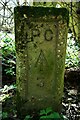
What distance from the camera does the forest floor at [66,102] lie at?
2494 mm

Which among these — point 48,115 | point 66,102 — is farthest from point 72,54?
point 48,115

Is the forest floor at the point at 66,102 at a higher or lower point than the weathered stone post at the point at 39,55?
lower

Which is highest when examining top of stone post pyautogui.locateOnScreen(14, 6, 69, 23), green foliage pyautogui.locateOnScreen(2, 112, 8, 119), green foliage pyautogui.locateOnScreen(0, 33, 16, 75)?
top of stone post pyautogui.locateOnScreen(14, 6, 69, 23)

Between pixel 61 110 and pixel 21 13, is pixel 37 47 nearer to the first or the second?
pixel 21 13

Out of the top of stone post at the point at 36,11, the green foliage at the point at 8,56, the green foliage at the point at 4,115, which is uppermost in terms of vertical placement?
the top of stone post at the point at 36,11

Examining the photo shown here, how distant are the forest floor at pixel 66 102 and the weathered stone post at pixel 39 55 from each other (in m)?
0.15

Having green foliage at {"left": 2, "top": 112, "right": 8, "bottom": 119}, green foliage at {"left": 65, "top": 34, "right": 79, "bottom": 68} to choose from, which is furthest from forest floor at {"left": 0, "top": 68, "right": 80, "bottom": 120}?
green foliage at {"left": 65, "top": 34, "right": 79, "bottom": 68}

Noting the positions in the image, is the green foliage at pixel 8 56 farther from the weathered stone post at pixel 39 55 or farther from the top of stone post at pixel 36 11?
the top of stone post at pixel 36 11

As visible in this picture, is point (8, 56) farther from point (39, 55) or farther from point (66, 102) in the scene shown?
point (39, 55)

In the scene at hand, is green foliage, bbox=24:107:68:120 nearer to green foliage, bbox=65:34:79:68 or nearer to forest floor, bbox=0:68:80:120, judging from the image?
forest floor, bbox=0:68:80:120

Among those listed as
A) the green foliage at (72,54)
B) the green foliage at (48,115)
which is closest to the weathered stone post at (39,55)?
the green foliage at (48,115)

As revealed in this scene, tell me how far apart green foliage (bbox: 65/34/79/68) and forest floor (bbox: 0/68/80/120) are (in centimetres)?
54

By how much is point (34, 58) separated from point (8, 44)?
2123mm

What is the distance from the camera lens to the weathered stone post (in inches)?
88.7
